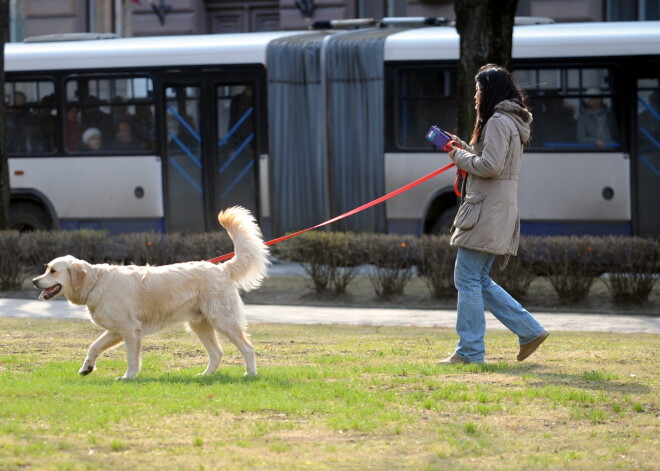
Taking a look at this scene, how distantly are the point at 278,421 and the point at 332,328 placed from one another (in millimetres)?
5181

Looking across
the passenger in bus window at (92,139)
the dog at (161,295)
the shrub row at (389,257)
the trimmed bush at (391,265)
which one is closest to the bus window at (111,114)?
the passenger in bus window at (92,139)

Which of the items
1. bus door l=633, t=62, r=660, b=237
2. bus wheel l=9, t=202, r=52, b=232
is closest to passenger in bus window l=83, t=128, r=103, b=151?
bus wheel l=9, t=202, r=52, b=232

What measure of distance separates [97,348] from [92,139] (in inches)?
425

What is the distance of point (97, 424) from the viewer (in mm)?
6000

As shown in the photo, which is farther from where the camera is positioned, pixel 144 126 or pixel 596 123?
pixel 144 126

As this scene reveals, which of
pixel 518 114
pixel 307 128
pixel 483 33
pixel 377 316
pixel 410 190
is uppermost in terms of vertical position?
pixel 483 33

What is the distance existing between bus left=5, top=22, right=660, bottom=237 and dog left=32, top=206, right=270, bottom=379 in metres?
8.64

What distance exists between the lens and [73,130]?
1816 centimetres

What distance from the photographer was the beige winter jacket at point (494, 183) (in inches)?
309

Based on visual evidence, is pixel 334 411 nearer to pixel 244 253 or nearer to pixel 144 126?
pixel 244 253

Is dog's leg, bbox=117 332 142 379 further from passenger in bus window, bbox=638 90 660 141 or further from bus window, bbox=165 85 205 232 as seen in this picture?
bus window, bbox=165 85 205 232

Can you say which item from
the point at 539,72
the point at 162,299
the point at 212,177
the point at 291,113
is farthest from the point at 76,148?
the point at 162,299

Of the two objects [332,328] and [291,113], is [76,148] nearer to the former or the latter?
[291,113]

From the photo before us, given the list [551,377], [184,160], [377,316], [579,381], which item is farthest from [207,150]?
[579,381]
